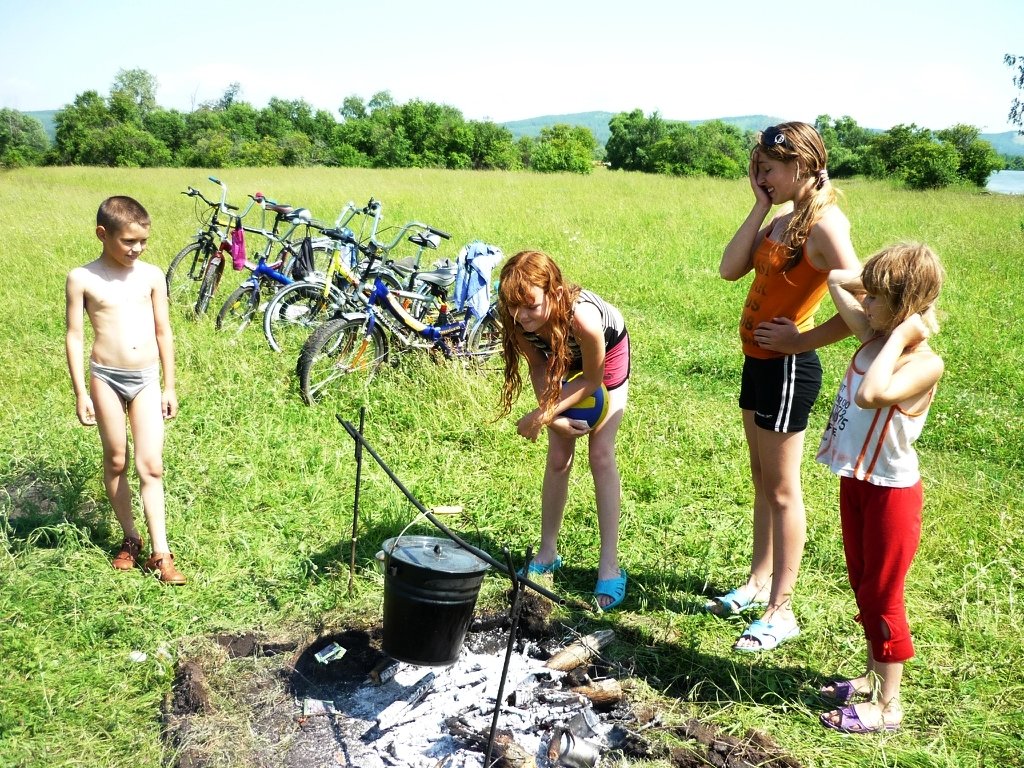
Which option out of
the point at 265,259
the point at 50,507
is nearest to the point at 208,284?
the point at 265,259

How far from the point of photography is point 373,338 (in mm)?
5812

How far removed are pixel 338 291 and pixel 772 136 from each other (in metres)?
4.07

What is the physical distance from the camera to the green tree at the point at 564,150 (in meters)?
49.4

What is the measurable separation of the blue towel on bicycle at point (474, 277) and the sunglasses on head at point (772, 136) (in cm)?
360

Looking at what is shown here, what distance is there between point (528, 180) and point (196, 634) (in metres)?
19.6

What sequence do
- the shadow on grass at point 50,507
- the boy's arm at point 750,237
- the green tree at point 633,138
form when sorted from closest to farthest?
the boy's arm at point 750,237
the shadow on grass at point 50,507
the green tree at point 633,138

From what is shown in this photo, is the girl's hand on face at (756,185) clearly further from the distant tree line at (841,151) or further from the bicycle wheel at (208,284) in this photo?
the distant tree line at (841,151)

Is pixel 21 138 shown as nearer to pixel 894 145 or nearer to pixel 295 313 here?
pixel 894 145

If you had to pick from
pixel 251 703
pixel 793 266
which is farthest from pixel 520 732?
pixel 793 266

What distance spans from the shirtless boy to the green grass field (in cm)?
29

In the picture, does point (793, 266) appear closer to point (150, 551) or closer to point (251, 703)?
point (251, 703)

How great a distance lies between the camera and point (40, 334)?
22.5 feet

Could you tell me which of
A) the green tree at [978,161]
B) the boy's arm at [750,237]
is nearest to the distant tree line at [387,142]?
the green tree at [978,161]

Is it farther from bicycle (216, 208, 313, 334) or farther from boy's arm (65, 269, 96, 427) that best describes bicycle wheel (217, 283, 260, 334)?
boy's arm (65, 269, 96, 427)
